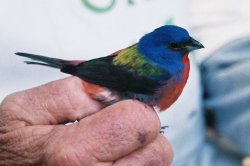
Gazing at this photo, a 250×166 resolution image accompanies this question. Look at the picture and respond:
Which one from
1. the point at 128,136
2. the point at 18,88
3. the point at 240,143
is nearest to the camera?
the point at 128,136

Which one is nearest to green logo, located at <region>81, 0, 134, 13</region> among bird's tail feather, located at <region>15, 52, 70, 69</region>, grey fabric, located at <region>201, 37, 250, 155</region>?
bird's tail feather, located at <region>15, 52, 70, 69</region>

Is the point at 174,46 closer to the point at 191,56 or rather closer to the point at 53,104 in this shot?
the point at 53,104

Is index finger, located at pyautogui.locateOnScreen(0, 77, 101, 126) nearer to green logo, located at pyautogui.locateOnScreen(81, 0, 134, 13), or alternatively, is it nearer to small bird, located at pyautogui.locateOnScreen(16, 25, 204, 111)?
small bird, located at pyautogui.locateOnScreen(16, 25, 204, 111)

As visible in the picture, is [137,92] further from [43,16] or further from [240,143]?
[240,143]

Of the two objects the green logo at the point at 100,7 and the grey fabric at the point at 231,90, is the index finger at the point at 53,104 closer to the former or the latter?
the green logo at the point at 100,7

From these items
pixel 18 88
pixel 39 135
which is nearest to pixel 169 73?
pixel 39 135

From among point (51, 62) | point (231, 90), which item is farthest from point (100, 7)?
A: point (231, 90)
